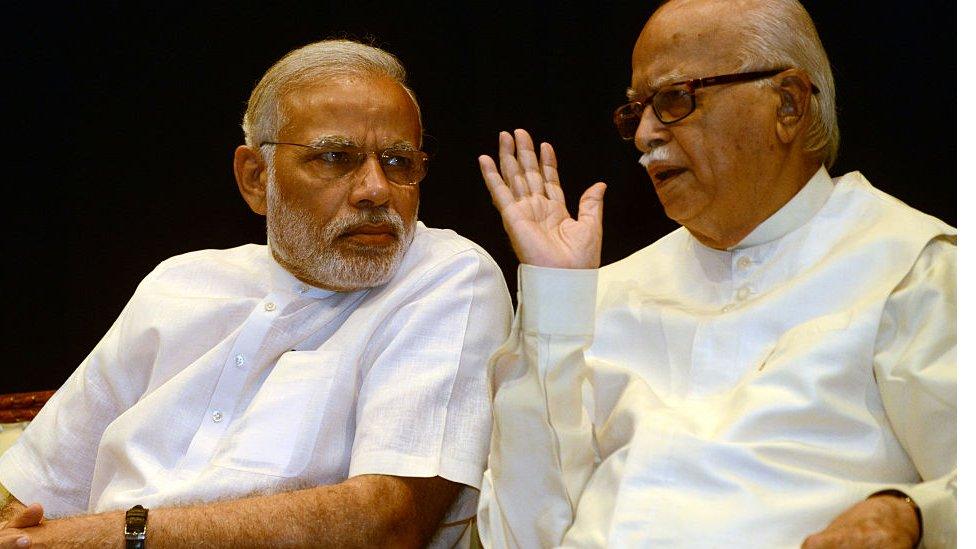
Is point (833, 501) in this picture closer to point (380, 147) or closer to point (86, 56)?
point (380, 147)

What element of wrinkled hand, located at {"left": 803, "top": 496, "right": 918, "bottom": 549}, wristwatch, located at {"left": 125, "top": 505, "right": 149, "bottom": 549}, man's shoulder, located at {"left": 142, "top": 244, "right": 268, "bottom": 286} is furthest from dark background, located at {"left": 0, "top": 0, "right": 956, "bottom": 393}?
wrinkled hand, located at {"left": 803, "top": 496, "right": 918, "bottom": 549}

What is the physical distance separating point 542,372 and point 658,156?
630mm

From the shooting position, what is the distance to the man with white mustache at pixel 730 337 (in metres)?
2.24

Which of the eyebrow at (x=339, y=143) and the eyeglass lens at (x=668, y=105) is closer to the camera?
the eyeglass lens at (x=668, y=105)

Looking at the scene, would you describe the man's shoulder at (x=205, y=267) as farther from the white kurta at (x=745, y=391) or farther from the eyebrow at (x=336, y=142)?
the white kurta at (x=745, y=391)

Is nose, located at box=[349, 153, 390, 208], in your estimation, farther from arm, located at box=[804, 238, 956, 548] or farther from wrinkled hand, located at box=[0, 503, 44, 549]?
arm, located at box=[804, 238, 956, 548]

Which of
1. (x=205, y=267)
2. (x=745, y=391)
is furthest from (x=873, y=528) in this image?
(x=205, y=267)

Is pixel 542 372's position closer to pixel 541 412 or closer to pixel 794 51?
pixel 541 412

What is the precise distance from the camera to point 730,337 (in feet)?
8.23

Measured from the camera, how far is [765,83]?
8.64 feet

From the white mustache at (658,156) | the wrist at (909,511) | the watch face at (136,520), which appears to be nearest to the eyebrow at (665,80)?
the white mustache at (658,156)

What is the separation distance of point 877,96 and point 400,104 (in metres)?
1.37

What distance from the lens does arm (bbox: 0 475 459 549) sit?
264 cm

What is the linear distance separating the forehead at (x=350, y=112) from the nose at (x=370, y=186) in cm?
6
